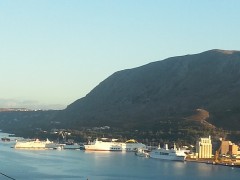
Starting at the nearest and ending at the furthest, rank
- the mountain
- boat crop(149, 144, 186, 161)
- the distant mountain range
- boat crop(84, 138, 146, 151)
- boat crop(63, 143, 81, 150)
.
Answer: boat crop(149, 144, 186, 161) → boat crop(84, 138, 146, 151) → boat crop(63, 143, 81, 150) → the distant mountain range → the mountain

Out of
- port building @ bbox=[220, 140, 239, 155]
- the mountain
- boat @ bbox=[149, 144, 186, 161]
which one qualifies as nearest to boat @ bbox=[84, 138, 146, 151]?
the mountain

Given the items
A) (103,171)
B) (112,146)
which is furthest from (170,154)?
(103,171)

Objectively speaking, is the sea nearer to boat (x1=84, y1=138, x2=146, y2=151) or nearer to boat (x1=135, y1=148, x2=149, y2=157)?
boat (x1=135, y1=148, x2=149, y2=157)

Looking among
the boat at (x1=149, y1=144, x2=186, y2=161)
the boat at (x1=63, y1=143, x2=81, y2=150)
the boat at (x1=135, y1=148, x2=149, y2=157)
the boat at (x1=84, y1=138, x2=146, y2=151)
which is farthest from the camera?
the boat at (x1=63, y1=143, x2=81, y2=150)

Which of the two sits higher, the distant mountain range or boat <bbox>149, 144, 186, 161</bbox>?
the distant mountain range

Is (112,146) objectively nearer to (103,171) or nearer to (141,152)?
(141,152)

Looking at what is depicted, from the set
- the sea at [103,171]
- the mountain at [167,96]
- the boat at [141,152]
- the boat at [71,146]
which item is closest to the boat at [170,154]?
the boat at [141,152]
